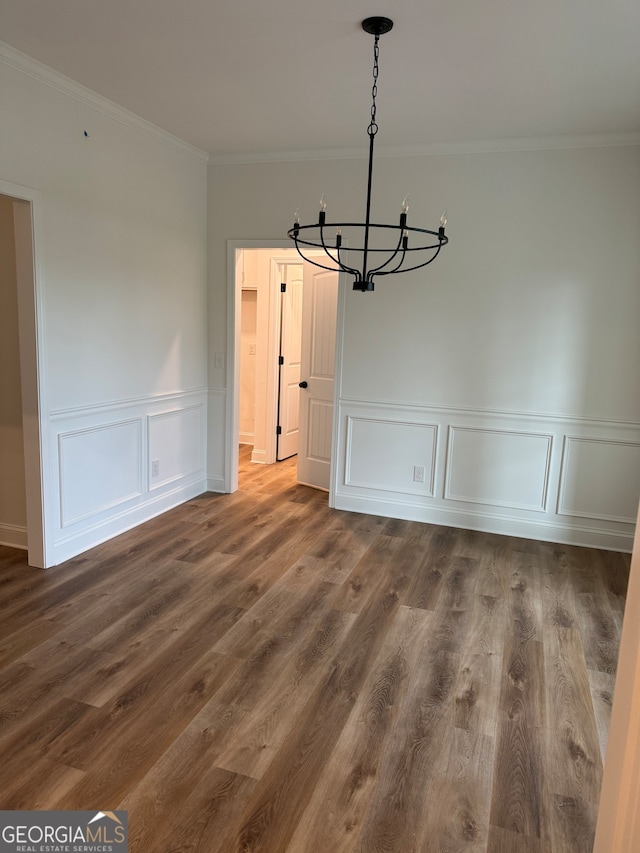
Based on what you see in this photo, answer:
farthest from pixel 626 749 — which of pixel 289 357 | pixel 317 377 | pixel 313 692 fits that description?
pixel 289 357

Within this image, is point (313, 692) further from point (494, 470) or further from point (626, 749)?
point (494, 470)

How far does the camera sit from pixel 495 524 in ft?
15.0

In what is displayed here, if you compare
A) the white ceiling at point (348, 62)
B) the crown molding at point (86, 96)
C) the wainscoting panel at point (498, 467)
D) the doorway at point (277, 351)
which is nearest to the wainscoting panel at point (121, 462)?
the doorway at point (277, 351)

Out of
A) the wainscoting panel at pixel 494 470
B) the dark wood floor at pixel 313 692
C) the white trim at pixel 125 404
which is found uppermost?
the white trim at pixel 125 404

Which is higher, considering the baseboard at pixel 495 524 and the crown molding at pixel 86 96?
the crown molding at pixel 86 96

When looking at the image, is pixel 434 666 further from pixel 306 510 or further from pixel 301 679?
pixel 306 510

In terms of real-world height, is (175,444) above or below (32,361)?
below

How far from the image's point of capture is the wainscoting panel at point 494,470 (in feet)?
13.9

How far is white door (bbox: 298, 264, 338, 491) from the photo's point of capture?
5.42 m

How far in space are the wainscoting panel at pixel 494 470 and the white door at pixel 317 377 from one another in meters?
0.64

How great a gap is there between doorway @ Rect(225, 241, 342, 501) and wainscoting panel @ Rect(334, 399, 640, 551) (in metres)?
0.45

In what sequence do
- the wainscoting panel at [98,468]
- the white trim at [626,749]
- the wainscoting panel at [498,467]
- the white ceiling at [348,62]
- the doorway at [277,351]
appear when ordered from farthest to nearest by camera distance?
the doorway at [277,351] → the wainscoting panel at [498,467] → the wainscoting panel at [98,468] → the white ceiling at [348,62] → the white trim at [626,749]

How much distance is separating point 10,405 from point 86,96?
1.92m

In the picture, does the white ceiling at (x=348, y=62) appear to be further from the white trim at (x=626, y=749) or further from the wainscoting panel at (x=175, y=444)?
the white trim at (x=626, y=749)
